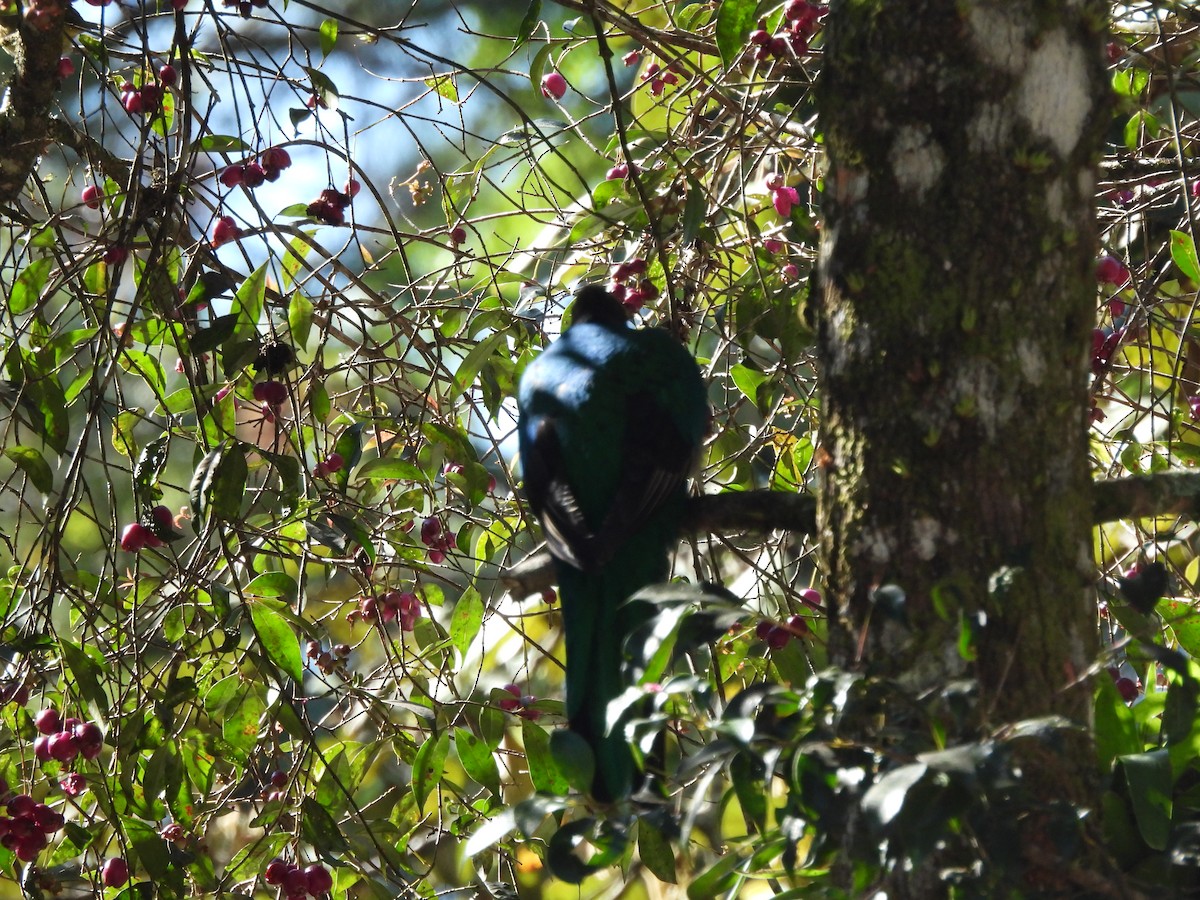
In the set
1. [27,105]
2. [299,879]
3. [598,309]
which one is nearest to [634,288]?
[598,309]

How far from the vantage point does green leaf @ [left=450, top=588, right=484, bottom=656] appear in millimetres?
2365

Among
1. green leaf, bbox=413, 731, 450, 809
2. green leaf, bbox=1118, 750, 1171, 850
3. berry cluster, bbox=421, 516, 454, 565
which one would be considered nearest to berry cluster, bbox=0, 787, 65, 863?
green leaf, bbox=413, 731, 450, 809

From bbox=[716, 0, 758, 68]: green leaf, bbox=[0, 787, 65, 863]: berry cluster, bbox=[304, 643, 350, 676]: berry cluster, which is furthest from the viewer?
bbox=[304, 643, 350, 676]: berry cluster

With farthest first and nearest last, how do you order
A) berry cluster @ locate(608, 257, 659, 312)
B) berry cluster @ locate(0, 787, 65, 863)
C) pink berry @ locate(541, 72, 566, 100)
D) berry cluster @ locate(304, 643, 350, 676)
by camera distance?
pink berry @ locate(541, 72, 566, 100)
berry cluster @ locate(608, 257, 659, 312)
berry cluster @ locate(304, 643, 350, 676)
berry cluster @ locate(0, 787, 65, 863)

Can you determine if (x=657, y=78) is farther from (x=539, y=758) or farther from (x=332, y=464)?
(x=539, y=758)

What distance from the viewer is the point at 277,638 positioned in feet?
7.11

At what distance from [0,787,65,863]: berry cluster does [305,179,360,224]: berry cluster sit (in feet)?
4.02

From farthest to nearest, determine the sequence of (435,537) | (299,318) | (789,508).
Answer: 1. (435,537)
2. (299,318)
3. (789,508)

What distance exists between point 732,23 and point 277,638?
1395mm

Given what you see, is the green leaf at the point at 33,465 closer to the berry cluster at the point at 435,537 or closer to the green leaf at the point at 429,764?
the berry cluster at the point at 435,537

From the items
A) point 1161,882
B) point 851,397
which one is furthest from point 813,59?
point 1161,882

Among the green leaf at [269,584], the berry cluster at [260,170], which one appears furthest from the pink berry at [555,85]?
the green leaf at [269,584]

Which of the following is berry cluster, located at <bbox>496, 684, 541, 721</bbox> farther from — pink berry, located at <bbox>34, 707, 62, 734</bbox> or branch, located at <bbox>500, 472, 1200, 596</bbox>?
pink berry, located at <bbox>34, 707, 62, 734</bbox>

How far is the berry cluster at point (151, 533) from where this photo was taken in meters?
2.13
